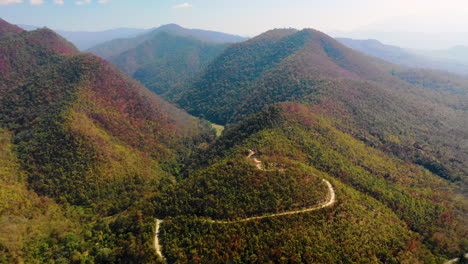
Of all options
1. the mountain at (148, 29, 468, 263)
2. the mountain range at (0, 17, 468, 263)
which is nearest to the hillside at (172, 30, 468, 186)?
the mountain at (148, 29, 468, 263)

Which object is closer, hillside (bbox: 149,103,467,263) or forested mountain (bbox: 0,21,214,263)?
hillside (bbox: 149,103,467,263)

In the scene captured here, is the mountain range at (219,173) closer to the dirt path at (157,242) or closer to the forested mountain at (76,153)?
the dirt path at (157,242)

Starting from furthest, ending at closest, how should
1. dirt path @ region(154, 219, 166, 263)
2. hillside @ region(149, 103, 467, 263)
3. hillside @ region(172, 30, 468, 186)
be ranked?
hillside @ region(172, 30, 468, 186) < dirt path @ region(154, 219, 166, 263) < hillside @ region(149, 103, 467, 263)

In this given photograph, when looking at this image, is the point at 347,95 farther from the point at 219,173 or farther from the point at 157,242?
the point at 157,242

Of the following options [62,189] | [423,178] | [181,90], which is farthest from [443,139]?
[181,90]

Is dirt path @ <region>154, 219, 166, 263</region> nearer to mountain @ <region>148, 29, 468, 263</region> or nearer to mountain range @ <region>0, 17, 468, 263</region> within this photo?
mountain range @ <region>0, 17, 468, 263</region>

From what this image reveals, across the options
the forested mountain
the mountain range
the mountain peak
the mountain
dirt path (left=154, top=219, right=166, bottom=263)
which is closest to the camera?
the mountain
